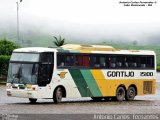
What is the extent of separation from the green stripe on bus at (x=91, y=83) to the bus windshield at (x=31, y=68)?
9.73 feet

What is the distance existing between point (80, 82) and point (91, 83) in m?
0.97

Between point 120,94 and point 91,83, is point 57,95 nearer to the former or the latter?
point 91,83

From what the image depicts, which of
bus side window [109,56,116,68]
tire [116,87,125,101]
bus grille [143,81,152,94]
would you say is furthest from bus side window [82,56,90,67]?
bus grille [143,81,152,94]

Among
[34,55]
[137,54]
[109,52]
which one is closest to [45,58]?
[34,55]

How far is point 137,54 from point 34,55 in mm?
8998

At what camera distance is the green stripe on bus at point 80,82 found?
1423 inches

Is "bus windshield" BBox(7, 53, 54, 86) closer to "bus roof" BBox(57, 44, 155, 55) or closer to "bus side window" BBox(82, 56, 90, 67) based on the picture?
"bus roof" BBox(57, 44, 155, 55)

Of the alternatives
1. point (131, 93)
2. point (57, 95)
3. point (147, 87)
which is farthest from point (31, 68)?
point (147, 87)

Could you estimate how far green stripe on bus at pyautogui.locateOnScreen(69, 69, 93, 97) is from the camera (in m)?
36.1

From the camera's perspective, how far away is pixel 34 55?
34469 millimetres

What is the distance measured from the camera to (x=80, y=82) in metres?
36.7

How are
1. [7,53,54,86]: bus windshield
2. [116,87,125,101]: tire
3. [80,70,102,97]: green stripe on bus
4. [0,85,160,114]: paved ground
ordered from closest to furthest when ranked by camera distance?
1. [0,85,160,114]: paved ground
2. [7,53,54,86]: bus windshield
3. [80,70,102,97]: green stripe on bus
4. [116,87,125,101]: tire

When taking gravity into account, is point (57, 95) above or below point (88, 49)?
below

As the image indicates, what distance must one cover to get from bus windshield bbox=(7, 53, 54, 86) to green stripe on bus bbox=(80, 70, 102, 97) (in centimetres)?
297
